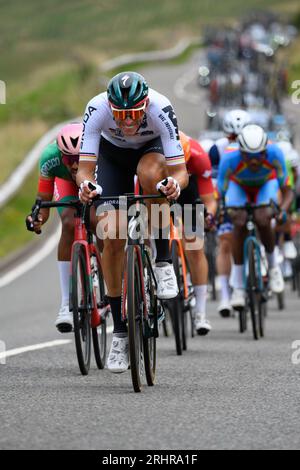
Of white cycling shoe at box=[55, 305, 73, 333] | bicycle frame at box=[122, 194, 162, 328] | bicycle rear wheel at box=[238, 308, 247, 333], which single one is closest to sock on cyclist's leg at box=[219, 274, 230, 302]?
bicycle rear wheel at box=[238, 308, 247, 333]

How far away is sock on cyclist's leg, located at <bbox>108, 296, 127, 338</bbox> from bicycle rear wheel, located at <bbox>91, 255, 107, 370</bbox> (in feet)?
3.07

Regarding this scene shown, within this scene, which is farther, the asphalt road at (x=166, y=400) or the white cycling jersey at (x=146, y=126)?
the white cycling jersey at (x=146, y=126)

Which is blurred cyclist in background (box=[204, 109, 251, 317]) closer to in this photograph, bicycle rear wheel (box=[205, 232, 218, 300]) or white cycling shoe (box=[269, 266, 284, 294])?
white cycling shoe (box=[269, 266, 284, 294])

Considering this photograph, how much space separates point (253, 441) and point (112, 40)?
85453 mm

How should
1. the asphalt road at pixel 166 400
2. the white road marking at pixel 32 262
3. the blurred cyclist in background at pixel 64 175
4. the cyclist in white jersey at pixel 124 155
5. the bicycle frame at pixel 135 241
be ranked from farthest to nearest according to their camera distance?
the white road marking at pixel 32 262 < the blurred cyclist in background at pixel 64 175 < the cyclist in white jersey at pixel 124 155 < the bicycle frame at pixel 135 241 < the asphalt road at pixel 166 400

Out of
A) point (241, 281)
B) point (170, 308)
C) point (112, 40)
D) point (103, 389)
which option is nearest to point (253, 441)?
point (103, 389)

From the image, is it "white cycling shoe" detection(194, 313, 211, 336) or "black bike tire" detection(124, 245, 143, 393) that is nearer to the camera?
"black bike tire" detection(124, 245, 143, 393)

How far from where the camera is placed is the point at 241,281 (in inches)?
545

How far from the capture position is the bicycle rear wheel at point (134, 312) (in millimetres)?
8367

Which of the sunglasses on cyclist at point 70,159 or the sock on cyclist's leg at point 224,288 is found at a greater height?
the sunglasses on cyclist at point 70,159

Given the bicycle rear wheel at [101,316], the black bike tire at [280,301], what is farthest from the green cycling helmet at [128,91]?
the black bike tire at [280,301]

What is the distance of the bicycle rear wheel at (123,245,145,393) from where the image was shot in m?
8.37

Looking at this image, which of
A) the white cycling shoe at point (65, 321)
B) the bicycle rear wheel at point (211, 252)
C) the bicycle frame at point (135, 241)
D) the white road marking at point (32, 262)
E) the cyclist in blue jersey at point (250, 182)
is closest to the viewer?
the bicycle frame at point (135, 241)

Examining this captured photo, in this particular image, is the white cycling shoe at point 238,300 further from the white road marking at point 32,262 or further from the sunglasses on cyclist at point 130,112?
the white road marking at point 32,262
